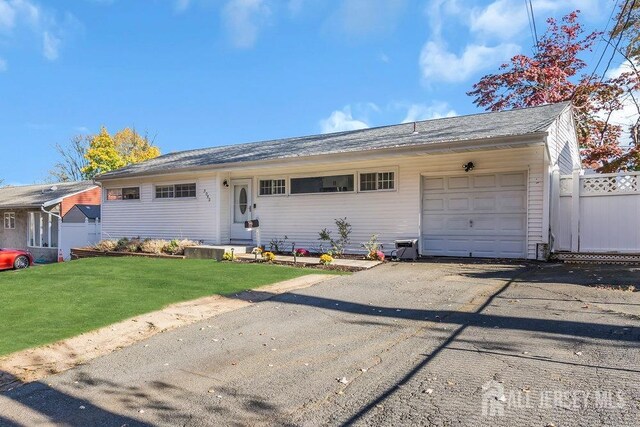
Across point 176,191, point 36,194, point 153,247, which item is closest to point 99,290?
point 153,247

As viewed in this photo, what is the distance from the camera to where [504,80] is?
22000 millimetres

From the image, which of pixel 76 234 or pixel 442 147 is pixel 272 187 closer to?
pixel 442 147

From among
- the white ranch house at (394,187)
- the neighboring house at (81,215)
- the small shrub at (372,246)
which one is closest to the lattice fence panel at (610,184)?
the white ranch house at (394,187)

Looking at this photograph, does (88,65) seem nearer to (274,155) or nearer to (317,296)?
(274,155)

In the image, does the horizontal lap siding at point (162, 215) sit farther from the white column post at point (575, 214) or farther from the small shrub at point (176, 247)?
the white column post at point (575, 214)

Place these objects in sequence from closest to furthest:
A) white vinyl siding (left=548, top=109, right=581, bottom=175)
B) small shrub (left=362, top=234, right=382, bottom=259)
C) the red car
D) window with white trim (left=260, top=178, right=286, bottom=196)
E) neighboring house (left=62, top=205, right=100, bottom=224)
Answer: white vinyl siding (left=548, top=109, right=581, bottom=175) → small shrub (left=362, top=234, right=382, bottom=259) → window with white trim (left=260, top=178, right=286, bottom=196) → the red car → neighboring house (left=62, top=205, right=100, bottom=224)

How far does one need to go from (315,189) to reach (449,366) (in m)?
9.87

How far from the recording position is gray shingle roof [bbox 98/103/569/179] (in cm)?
1078

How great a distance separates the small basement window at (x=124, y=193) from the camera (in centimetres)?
1719

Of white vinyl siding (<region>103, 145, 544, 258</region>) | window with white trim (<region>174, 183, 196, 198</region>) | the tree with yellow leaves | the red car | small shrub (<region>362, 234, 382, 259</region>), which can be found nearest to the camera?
white vinyl siding (<region>103, 145, 544, 258</region>)

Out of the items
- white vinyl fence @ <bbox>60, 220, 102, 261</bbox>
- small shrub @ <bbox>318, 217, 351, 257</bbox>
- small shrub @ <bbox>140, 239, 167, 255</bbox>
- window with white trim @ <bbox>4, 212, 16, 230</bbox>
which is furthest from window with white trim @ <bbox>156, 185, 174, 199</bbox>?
window with white trim @ <bbox>4, 212, 16, 230</bbox>

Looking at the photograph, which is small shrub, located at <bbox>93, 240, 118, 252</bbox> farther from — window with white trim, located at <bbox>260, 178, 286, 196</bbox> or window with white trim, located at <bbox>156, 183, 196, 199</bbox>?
window with white trim, located at <bbox>260, 178, 286, 196</bbox>

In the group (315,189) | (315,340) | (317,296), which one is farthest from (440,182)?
(315,340)

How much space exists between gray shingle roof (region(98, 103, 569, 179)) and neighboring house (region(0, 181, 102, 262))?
871 centimetres
